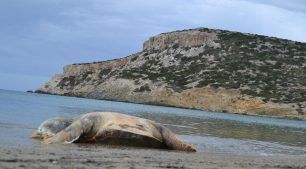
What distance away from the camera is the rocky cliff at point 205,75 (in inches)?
3455

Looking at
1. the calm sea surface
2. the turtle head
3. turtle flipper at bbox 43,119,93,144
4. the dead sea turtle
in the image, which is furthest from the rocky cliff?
turtle flipper at bbox 43,119,93,144

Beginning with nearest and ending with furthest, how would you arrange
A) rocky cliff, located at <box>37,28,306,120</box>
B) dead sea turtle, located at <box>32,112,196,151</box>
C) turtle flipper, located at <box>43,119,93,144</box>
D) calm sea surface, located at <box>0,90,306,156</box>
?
turtle flipper, located at <box>43,119,93,144</box> → dead sea turtle, located at <box>32,112,196,151</box> → calm sea surface, located at <box>0,90,306,156</box> → rocky cliff, located at <box>37,28,306,120</box>

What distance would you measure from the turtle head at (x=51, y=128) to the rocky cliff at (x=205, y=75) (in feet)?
222

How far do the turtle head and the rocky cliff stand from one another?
2664 inches

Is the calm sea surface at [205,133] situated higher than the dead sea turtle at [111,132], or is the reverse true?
the dead sea turtle at [111,132]

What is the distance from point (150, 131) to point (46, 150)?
4186 mm

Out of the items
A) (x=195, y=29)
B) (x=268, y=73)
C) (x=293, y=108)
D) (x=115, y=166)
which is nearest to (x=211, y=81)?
(x=268, y=73)

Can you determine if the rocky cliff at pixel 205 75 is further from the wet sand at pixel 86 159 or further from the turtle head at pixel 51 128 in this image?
the wet sand at pixel 86 159

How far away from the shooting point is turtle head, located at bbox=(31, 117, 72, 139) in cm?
1677

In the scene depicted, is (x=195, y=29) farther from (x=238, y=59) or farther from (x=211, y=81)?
(x=211, y=81)

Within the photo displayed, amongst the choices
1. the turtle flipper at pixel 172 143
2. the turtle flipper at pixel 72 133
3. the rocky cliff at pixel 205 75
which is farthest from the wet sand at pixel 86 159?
the rocky cliff at pixel 205 75

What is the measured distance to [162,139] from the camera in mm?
16234

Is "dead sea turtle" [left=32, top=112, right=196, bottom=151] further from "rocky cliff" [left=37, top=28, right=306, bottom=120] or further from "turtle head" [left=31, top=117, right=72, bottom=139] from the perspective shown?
"rocky cliff" [left=37, top=28, right=306, bottom=120]

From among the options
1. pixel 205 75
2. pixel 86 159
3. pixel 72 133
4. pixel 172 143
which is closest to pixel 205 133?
pixel 172 143
